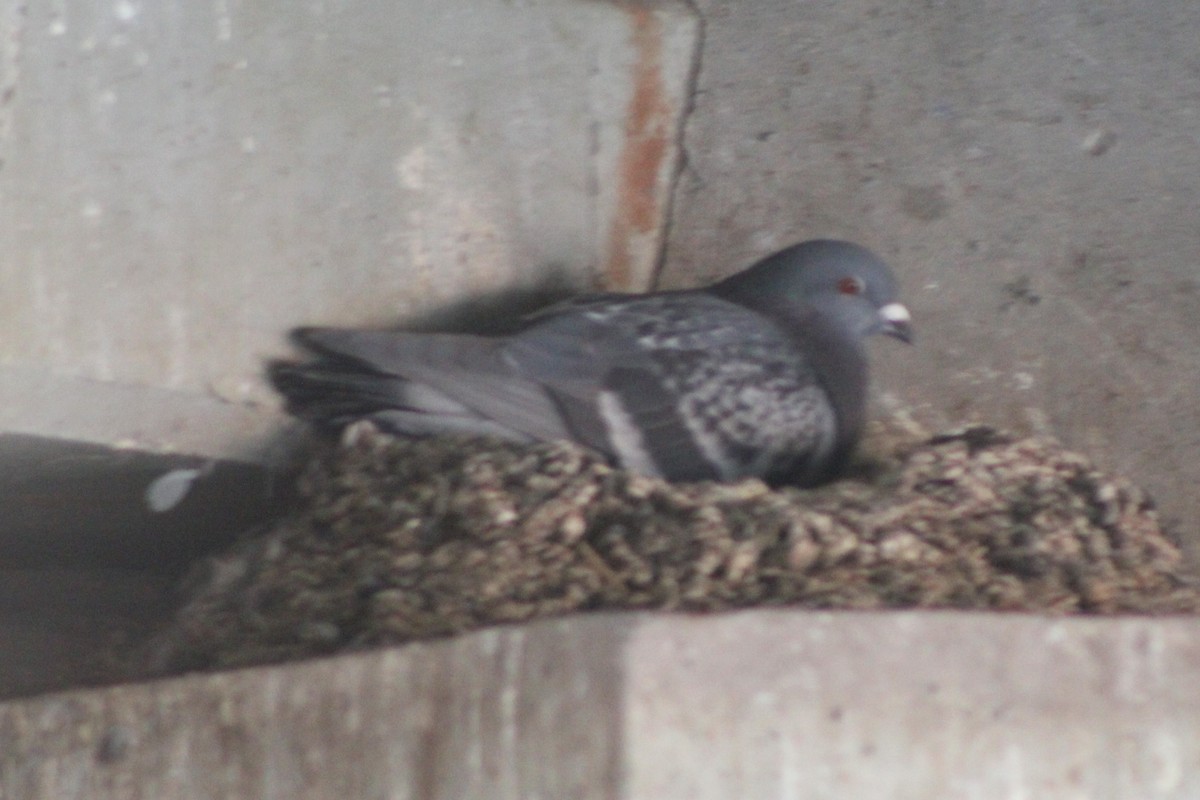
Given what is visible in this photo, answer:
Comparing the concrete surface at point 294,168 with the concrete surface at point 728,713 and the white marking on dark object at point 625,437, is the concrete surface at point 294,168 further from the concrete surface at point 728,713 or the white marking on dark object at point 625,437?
the concrete surface at point 728,713

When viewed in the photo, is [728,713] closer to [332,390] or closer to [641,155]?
[332,390]

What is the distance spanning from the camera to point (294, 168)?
10.4 feet

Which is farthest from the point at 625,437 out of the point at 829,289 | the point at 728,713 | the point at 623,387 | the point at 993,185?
the point at 993,185

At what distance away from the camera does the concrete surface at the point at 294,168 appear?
9.44 feet

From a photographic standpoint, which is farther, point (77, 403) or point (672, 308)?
point (672, 308)

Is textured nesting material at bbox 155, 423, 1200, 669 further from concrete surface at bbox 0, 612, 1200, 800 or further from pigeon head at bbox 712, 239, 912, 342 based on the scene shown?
pigeon head at bbox 712, 239, 912, 342

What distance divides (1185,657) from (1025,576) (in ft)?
1.16

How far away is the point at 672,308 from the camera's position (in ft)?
10.8

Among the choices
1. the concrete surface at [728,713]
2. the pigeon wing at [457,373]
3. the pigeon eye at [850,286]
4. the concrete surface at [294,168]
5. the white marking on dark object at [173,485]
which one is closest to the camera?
the concrete surface at [728,713]

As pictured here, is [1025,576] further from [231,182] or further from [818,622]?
[231,182]

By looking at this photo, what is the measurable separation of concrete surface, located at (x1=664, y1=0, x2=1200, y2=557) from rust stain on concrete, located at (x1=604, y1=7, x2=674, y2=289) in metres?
0.07

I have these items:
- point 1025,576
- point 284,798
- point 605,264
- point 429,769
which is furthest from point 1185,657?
point 605,264

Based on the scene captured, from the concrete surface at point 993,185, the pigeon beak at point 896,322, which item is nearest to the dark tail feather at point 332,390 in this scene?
the concrete surface at point 993,185

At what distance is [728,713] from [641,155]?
1.70 meters
